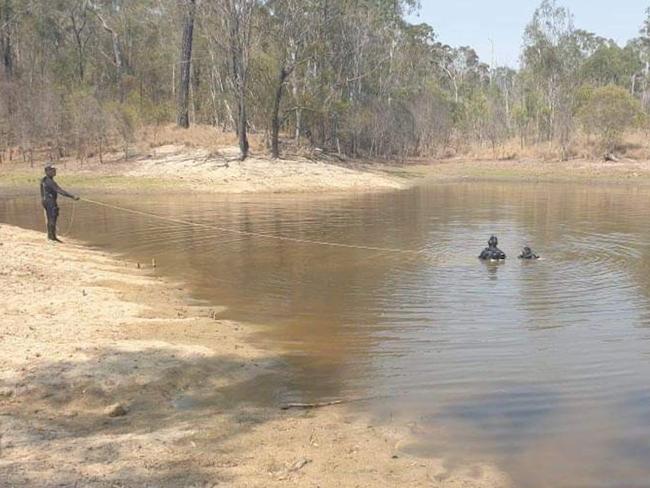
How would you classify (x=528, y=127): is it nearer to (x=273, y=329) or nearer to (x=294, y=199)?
(x=294, y=199)

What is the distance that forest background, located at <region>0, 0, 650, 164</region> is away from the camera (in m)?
43.6

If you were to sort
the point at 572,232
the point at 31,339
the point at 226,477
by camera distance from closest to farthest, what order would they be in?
the point at 226,477, the point at 31,339, the point at 572,232

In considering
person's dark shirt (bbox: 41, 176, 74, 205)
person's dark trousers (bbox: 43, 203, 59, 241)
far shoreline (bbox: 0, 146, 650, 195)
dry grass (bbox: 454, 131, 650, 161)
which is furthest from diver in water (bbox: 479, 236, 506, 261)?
dry grass (bbox: 454, 131, 650, 161)

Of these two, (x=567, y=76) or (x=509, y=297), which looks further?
(x=567, y=76)

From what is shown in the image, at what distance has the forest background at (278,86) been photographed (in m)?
43.6

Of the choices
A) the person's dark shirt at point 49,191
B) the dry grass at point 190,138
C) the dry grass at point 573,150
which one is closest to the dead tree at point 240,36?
the dry grass at point 190,138

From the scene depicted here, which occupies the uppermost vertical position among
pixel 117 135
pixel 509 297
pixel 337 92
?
pixel 337 92

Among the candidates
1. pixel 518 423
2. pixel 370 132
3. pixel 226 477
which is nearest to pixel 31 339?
pixel 226 477

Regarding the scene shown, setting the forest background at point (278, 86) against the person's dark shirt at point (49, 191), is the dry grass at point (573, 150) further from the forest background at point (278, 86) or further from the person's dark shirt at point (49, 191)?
the person's dark shirt at point (49, 191)

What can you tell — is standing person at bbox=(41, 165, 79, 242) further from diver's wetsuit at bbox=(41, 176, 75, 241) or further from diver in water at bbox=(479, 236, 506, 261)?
diver in water at bbox=(479, 236, 506, 261)

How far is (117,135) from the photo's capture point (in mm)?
44375

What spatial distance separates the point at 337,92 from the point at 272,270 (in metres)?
39.3

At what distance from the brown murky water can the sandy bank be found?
1157cm

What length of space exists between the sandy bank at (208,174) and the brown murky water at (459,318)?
11569 millimetres
